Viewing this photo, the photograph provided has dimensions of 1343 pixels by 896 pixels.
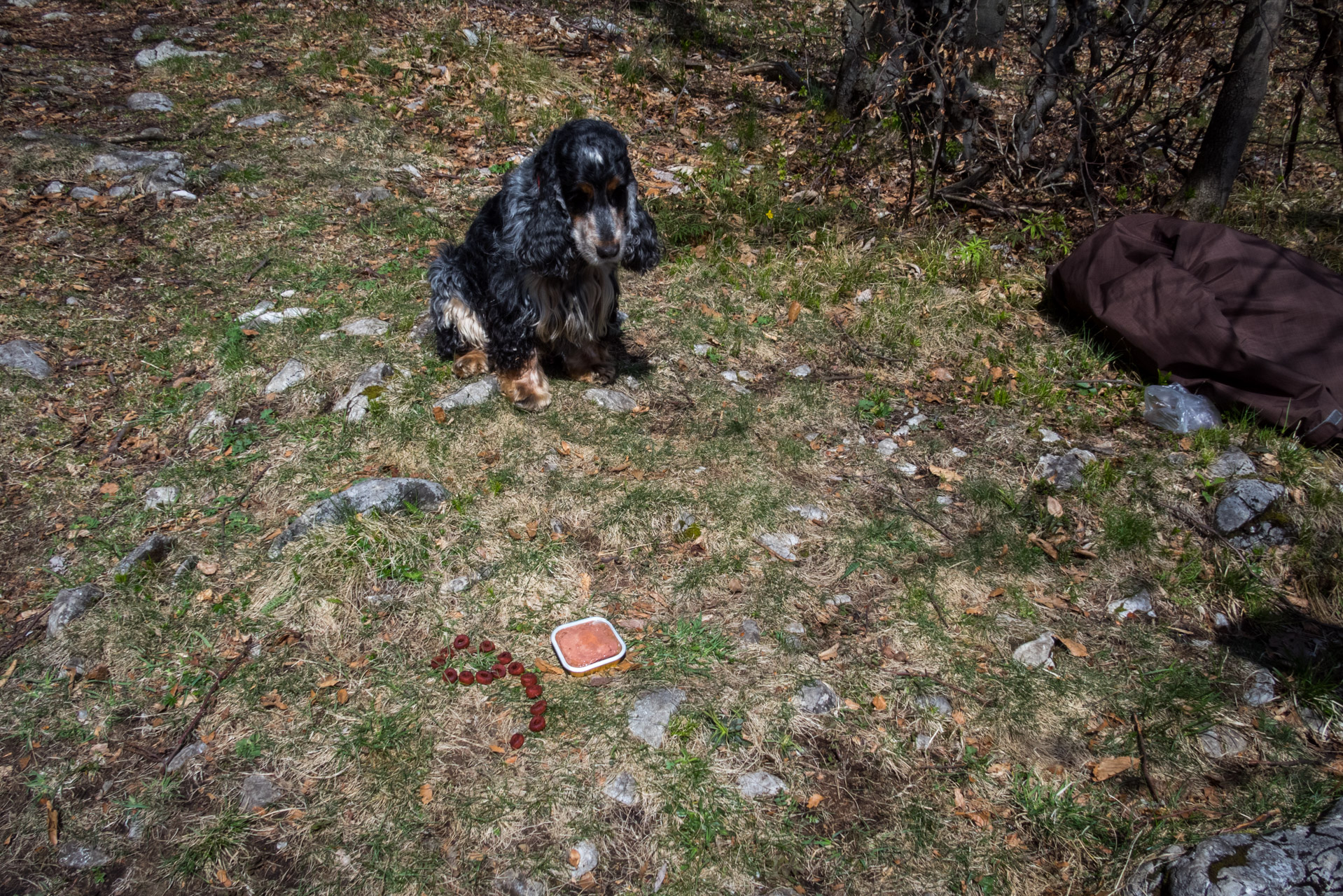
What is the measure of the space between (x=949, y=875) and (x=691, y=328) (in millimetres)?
4097

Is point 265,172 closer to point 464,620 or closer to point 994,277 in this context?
point 464,620

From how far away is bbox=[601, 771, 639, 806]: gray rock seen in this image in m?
3.03

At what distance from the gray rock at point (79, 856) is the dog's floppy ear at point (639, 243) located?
354cm

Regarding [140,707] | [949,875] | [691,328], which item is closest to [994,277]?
[691,328]

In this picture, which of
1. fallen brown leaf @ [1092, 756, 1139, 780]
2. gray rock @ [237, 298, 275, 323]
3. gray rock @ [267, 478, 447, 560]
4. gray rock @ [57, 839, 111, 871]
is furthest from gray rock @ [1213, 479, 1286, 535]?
gray rock @ [237, 298, 275, 323]

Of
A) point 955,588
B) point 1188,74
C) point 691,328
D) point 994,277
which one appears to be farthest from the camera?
point 1188,74

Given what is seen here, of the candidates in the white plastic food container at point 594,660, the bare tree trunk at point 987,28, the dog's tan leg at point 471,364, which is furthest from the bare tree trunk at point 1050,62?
the white plastic food container at point 594,660

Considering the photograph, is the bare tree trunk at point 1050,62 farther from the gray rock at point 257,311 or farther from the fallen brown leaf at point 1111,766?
the gray rock at point 257,311

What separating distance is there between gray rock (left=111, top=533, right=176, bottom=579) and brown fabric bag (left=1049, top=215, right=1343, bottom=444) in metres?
6.05

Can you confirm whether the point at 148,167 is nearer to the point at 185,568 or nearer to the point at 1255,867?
the point at 185,568

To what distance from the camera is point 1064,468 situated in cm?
462

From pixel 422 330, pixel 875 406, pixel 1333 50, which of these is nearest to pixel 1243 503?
pixel 875 406

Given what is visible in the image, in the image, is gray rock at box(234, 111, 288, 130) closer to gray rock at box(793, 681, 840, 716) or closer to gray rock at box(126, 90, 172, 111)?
gray rock at box(126, 90, 172, 111)

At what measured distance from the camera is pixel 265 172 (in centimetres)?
714
